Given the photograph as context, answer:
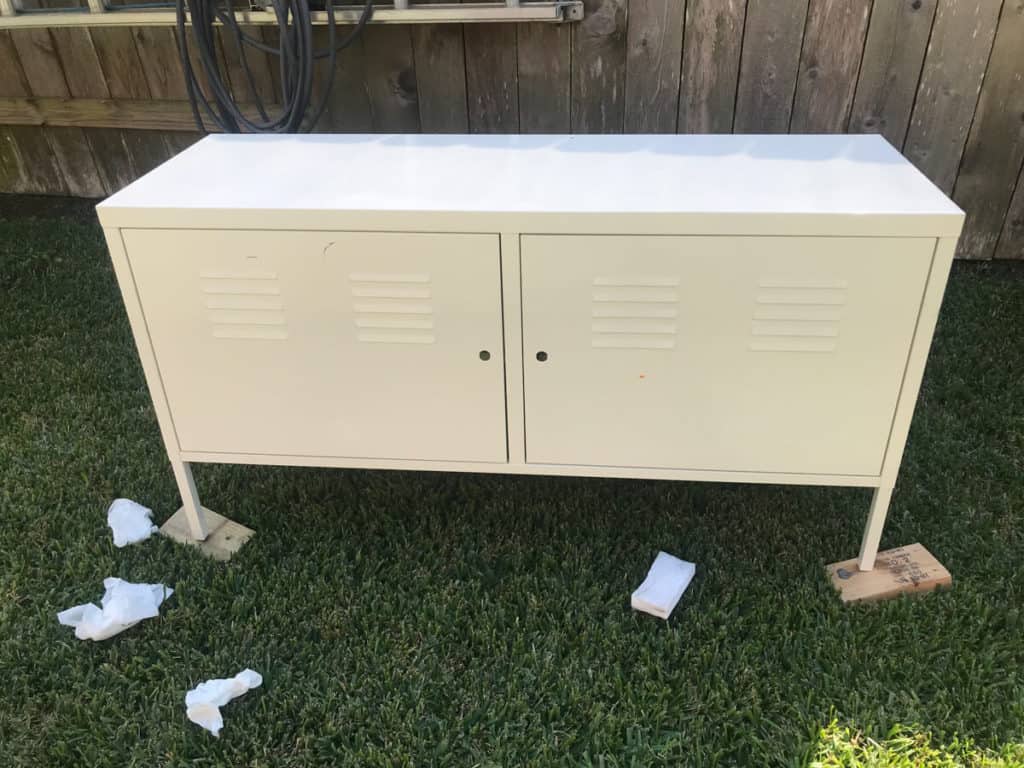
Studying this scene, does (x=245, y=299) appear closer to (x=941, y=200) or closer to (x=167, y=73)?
(x=941, y=200)

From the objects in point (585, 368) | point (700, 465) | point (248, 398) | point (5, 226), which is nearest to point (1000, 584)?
point (700, 465)

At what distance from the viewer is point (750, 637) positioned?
5.03 ft

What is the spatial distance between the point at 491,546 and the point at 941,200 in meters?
1.11

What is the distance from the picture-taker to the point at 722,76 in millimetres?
2414

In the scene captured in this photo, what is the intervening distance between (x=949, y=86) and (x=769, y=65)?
0.54 meters

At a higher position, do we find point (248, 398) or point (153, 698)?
point (248, 398)

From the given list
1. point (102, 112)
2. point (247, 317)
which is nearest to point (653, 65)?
point (247, 317)

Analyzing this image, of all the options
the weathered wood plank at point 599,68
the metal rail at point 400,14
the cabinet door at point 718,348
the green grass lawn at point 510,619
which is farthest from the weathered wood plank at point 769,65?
the cabinet door at point 718,348

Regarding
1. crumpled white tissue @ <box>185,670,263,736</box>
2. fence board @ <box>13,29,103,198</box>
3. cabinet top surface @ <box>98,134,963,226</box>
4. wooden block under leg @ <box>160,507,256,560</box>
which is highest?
cabinet top surface @ <box>98,134,963,226</box>

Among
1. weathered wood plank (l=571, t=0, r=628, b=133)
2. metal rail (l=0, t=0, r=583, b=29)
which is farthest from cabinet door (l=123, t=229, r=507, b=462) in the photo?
weathered wood plank (l=571, t=0, r=628, b=133)

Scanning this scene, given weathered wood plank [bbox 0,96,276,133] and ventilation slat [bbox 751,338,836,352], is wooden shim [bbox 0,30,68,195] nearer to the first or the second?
weathered wood plank [bbox 0,96,276,133]

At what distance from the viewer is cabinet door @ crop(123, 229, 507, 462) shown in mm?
1430

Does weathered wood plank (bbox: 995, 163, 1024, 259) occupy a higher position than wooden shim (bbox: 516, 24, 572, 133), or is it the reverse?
wooden shim (bbox: 516, 24, 572, 133)

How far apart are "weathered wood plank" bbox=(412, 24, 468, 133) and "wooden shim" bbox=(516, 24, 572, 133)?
0.19 m
